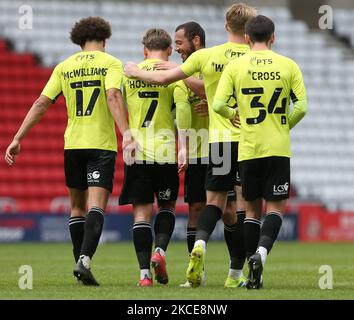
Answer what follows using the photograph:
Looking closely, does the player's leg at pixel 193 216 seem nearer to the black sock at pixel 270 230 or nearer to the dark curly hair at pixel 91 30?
the black sock at pixel 270 230

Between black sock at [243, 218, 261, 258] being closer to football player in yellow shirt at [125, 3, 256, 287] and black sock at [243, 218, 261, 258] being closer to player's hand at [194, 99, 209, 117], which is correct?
football player in yellow shirt at [125, 3, 256, 287]

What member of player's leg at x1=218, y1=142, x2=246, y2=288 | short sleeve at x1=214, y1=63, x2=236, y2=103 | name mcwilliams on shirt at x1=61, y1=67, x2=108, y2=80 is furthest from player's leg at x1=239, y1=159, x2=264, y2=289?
name mcwilliams on shirt at x1=61, y1=67, x2=108, y2=80

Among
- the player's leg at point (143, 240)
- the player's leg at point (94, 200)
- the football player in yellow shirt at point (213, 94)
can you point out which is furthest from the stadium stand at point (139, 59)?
the football player in yellow shirt at point (213, 94)

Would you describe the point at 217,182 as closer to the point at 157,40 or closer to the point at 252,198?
the point at 252,198

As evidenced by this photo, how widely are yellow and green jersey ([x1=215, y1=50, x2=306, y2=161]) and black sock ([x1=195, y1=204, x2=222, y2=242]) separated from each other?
554 millimetres

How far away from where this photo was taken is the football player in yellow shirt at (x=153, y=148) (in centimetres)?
839

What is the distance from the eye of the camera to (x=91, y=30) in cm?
853

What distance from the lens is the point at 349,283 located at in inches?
346

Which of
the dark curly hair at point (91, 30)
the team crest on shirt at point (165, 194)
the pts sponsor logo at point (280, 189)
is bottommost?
the pts sponsor logo at point (280, 189)

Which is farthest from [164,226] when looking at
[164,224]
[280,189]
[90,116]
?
[280,189]

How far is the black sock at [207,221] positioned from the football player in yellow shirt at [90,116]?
2.81 ft

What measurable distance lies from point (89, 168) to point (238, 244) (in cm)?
140
